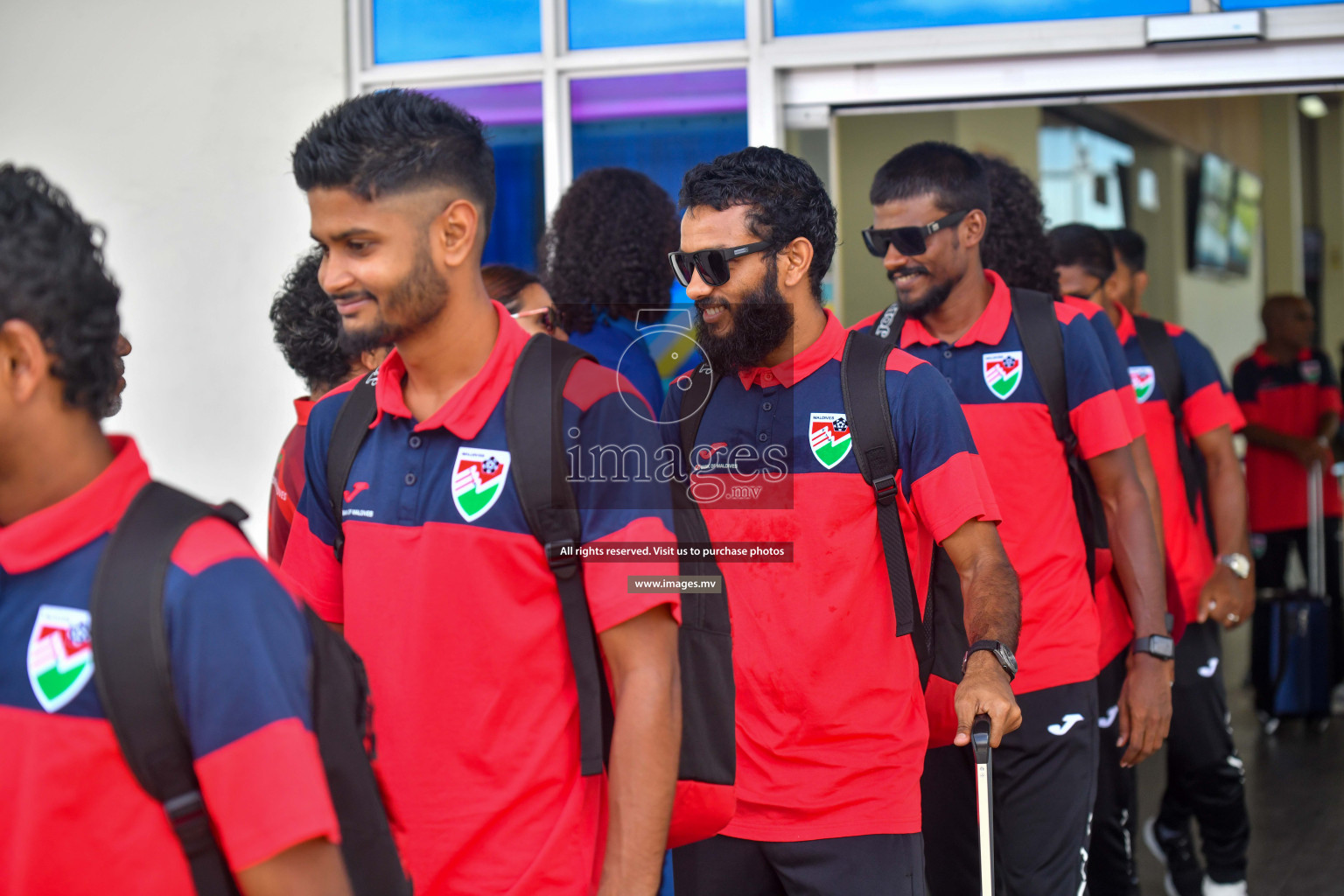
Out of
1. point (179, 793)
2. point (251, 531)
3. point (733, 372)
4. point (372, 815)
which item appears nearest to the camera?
point (179, 793)

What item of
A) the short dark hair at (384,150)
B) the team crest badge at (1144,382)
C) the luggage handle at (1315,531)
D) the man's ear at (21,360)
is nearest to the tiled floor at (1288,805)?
the luggage handle at (1315,531)

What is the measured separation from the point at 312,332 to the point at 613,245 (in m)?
1.19

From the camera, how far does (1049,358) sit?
12.0 feet

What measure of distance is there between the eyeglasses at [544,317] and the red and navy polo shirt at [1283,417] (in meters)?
5.90

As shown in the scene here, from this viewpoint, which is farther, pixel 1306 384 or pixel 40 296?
pixel 1306 384

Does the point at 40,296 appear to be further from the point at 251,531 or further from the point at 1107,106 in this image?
the point at 1107,106

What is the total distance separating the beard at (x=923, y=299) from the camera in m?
3.74

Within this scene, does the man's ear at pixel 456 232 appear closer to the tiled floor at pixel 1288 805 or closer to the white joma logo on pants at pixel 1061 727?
the white joma logo on pants at pixel 1061 727

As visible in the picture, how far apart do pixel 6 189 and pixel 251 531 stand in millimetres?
5084

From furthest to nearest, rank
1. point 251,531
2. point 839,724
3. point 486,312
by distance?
point 251,531 < point 839,724 < point 486,312

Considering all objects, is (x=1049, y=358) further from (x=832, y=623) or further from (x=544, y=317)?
(x=544, y=317)

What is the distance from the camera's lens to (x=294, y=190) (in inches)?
235

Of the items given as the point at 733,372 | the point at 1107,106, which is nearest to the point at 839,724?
the point at 733,372

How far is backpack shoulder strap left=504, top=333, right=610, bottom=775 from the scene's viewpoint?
6.64 ft
